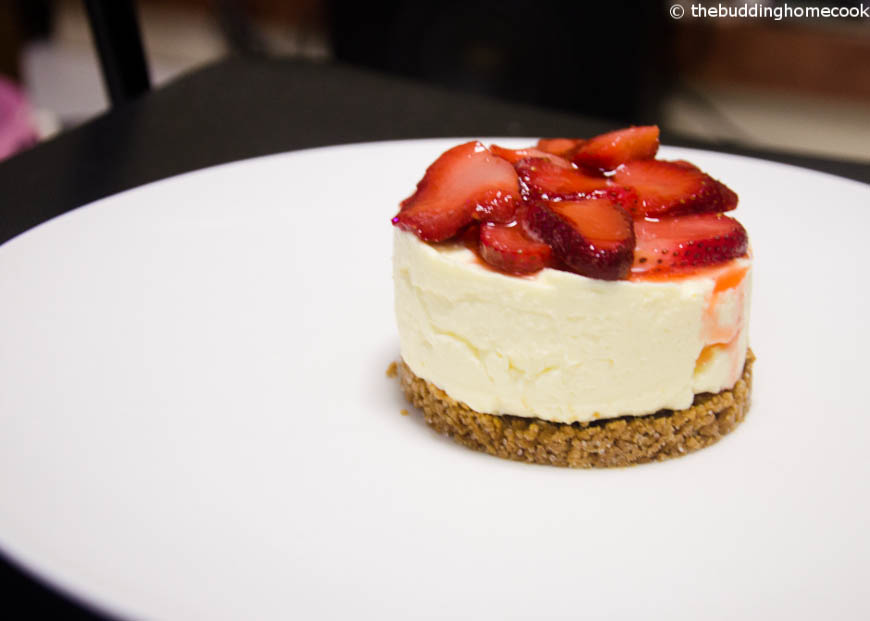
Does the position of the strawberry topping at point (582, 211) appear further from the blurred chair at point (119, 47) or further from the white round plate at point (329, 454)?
the blurred chair at point (119, 47)

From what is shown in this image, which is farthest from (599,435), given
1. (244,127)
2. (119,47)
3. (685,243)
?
(119,47)

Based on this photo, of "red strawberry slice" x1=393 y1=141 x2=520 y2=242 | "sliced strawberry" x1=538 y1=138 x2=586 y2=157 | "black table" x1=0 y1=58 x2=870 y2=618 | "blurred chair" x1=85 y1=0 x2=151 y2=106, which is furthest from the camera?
"blurred chair" x1=85 y1=0 x2=151 y2=106

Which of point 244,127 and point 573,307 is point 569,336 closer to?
point 573,307

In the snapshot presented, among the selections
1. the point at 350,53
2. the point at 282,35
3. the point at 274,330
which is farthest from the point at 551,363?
the point at 282,35

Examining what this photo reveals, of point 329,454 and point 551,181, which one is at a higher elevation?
point 551,181

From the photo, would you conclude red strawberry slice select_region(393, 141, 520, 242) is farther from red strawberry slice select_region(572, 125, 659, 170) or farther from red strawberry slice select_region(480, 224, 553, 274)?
red strawberry slice select_region(572, 125, 659, 170)

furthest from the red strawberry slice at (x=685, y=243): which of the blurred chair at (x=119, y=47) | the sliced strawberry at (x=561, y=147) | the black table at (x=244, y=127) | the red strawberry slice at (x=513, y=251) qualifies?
the blurred chair at (x=119, y=47)

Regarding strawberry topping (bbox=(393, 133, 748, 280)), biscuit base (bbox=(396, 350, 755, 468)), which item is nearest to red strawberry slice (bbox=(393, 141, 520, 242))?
strawberry topping (bbox=(393, 133, 748, 280))
